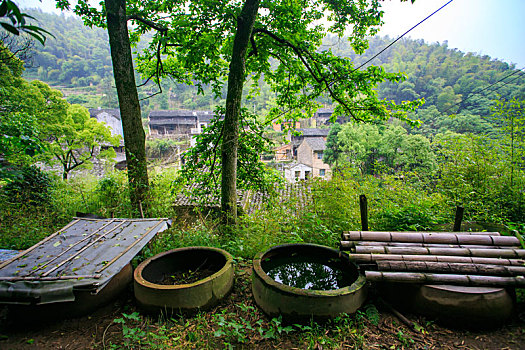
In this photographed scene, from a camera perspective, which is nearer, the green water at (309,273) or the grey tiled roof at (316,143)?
the green water at (309,273)

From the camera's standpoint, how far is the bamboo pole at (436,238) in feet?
9.19

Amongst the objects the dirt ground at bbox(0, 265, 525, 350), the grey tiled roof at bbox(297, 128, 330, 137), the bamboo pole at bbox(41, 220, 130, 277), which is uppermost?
the grey tiled roof at bbox(297, 128, 330, 137)

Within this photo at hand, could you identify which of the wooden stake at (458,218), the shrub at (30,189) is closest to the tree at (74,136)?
the shrub at (30,189)

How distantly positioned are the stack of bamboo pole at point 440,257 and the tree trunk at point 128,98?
3.61 meters

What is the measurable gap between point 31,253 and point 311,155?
2830 cm

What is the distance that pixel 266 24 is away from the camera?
4.60 meters

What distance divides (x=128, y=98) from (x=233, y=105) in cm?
191

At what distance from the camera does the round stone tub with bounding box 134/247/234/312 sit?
2.49 metres

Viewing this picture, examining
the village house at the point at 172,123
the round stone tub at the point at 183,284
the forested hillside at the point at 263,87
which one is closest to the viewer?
the round stone tub at the point at 183,284

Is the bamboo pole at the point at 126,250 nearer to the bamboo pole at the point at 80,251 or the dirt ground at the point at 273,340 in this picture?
the bamboo pole at the point at 80,251

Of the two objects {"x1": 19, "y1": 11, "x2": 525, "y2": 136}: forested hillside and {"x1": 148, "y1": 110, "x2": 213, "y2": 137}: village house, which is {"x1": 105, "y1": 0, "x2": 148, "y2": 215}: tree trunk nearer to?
{"x1": 19, "y1": 11, "x2": 525, "y2": 136}: forested hillside

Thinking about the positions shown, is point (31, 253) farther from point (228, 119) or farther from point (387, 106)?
point (387, 106)

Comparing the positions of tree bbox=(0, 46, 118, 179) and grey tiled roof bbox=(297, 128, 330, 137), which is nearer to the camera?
tree bbox=(0, 46, 118, 179)

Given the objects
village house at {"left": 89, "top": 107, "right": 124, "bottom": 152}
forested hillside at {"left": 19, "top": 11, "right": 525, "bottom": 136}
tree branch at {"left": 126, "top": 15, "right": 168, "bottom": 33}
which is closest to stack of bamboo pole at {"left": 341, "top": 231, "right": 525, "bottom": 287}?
tree branch at {"left": 126, "top": 15, "right": 168, "bottom": 33}
